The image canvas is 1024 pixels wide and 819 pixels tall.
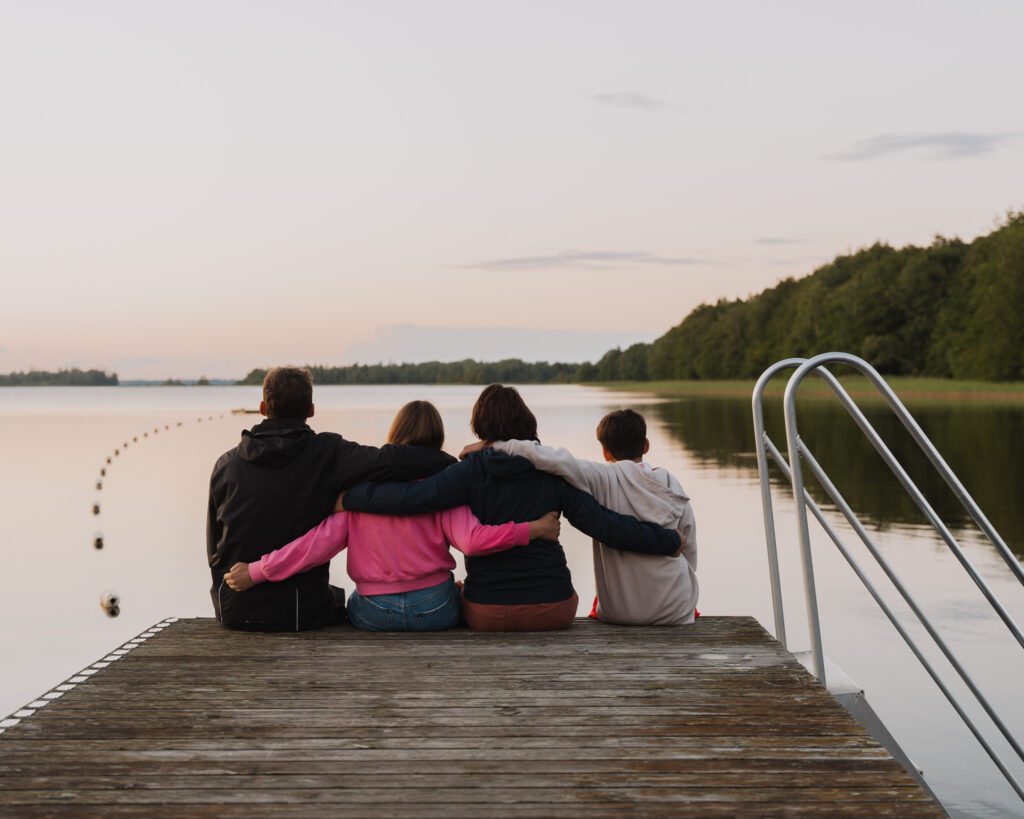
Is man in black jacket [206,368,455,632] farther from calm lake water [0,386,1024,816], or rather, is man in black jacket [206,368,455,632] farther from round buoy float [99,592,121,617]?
round buoy float [99,592,121,617]

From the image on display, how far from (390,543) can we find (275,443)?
638 mm

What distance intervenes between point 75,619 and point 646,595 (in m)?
7.23

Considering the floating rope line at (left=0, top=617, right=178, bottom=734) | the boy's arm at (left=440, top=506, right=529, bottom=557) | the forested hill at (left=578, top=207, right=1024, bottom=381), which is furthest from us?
the forested hill at (left=578, top=207, right=1024, bottom=381)

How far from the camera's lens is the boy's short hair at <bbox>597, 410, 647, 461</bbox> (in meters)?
4.82

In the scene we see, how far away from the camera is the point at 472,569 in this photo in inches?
190

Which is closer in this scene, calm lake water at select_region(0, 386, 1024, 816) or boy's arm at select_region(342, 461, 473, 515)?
boy's arm at select_region(342, 461, 473, 515)

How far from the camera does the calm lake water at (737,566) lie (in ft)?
24.0

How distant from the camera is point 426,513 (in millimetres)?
4684

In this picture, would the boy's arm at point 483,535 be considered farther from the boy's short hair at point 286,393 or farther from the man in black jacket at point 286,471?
the boy's short hair at point 286,393

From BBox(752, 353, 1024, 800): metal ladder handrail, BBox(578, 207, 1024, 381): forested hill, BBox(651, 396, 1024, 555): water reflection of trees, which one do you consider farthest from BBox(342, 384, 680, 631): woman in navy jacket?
BBox(578, 207, 1024, 381): forested hill

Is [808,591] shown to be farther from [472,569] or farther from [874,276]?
[874,276]

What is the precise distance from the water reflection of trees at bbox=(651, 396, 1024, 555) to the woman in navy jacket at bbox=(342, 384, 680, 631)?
9.12 meters

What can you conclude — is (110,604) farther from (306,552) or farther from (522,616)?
(522,616)

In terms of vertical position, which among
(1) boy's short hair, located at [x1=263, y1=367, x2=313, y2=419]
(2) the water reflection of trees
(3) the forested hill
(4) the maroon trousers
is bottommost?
(2) the water reflection of trees
